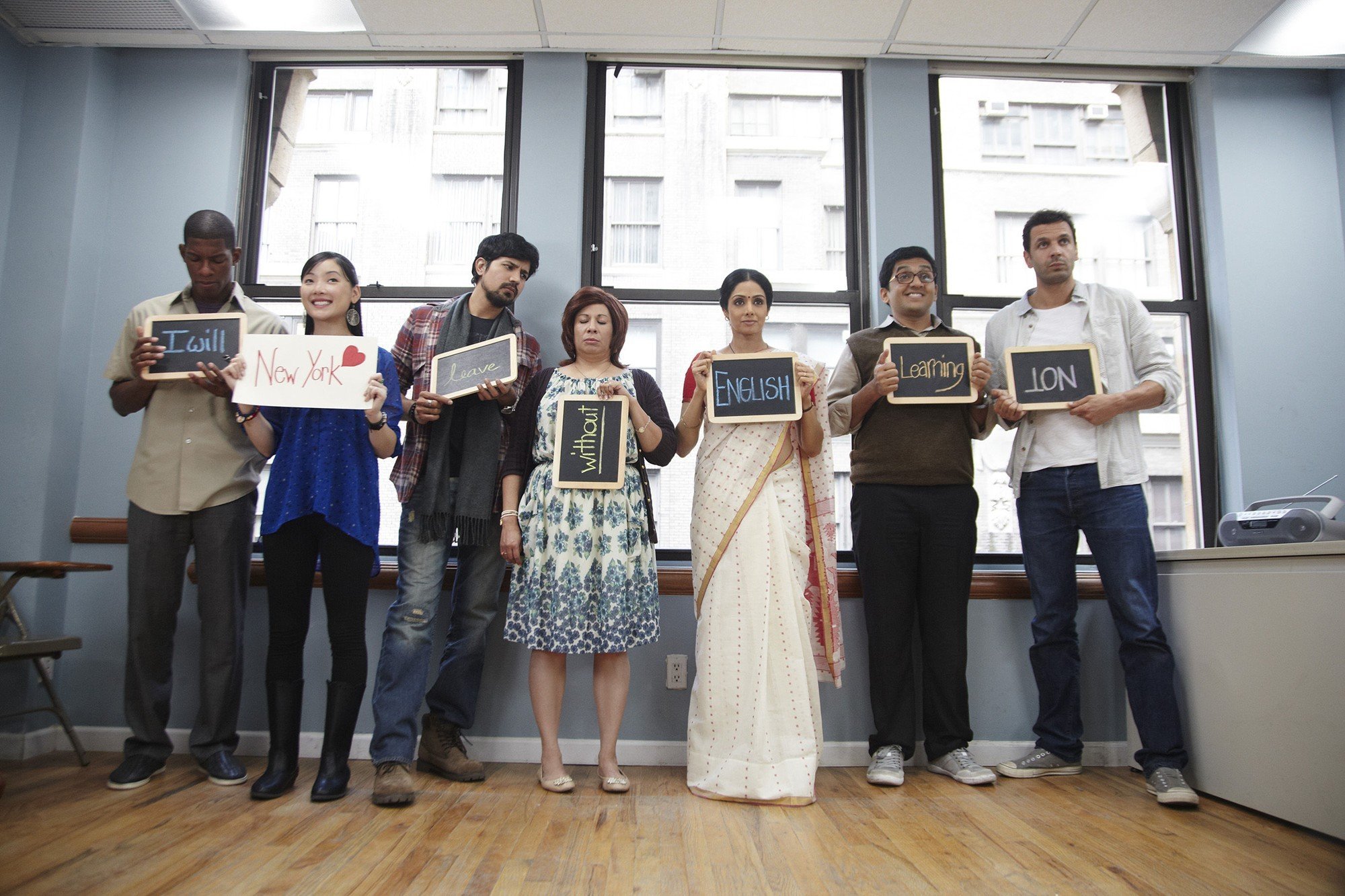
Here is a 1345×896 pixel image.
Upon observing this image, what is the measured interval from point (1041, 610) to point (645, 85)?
2377 mm

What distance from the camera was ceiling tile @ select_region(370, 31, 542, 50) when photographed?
277cm

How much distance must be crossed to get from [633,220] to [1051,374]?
1553mm

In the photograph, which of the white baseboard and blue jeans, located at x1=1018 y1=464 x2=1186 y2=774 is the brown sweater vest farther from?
the white baseboard

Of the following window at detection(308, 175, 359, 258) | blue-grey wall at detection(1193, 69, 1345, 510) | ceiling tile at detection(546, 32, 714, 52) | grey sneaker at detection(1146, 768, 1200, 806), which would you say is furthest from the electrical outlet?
ceiling tile at detection(546, 32, 714, 52)

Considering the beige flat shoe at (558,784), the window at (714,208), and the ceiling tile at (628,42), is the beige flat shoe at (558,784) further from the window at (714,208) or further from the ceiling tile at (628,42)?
the ceiling tile at (628,42)

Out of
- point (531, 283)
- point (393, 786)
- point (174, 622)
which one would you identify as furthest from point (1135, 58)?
point (174, 622)

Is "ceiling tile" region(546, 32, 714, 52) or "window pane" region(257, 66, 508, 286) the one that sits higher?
"ceiling tile" region(546, 32, 714, 52)

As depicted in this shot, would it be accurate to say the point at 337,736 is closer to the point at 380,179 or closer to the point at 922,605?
the point at 922,605

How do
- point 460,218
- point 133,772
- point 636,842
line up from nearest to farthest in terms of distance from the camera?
point 636,842
point 133,772
point 460,218

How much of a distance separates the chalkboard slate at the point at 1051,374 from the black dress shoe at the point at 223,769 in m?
2.51

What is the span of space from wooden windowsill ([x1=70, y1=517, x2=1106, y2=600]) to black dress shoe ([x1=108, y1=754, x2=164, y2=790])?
0.60 m

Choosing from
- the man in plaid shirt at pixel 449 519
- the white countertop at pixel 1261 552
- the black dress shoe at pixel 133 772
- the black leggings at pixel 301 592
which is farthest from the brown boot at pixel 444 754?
the white countertop at pixel 1261 552

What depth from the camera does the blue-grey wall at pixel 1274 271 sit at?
272cm

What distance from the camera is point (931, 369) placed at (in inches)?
90.3
